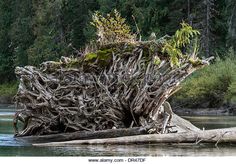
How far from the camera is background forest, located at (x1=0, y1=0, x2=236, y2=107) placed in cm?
7950

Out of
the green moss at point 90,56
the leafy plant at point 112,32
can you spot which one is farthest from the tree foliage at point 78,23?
the green moss at point 90,56

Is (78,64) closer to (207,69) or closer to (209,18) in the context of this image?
(207,69)

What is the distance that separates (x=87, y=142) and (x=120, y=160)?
1501cm

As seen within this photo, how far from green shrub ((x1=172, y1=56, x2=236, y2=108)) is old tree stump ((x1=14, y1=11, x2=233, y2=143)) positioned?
46287mm

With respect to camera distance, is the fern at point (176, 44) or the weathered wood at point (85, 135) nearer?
the weathered wood at point (85, 135)

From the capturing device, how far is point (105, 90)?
3005 cm

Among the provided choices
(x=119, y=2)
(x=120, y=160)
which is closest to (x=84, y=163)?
(x=120, y=160)

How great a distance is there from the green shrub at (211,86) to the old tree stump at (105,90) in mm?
46287

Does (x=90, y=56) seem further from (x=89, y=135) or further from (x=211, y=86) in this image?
(x=211, y=86)

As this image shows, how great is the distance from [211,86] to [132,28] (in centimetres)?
2799

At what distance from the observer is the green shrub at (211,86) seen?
254 ft

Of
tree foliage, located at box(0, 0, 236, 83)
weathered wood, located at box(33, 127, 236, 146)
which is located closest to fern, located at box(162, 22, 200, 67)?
weathered wood, located at box(33, 127, 236, 146)

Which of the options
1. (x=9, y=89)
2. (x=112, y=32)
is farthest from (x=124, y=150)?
(x=9, y=89)

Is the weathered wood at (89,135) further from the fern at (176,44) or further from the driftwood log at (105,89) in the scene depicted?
the fern at (176,44)
